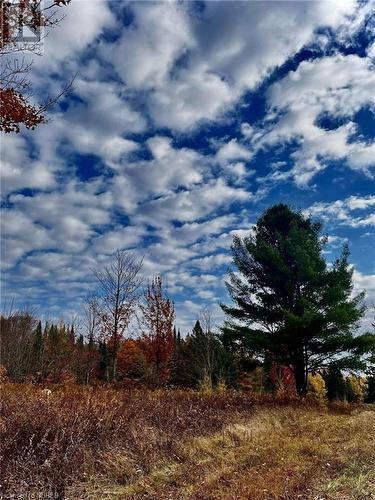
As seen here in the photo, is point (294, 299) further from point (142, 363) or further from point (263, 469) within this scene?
point (142, 363)

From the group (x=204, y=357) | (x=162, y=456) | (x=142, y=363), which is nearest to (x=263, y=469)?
(x=162, y=456)

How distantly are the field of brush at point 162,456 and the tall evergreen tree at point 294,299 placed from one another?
7531 millimetres

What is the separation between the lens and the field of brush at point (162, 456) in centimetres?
511

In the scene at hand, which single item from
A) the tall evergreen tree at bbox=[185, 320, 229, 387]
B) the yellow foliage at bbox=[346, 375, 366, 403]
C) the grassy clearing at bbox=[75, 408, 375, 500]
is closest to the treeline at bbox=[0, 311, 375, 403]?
the tall evergreen tree at bbox=[185, 320, 229, 387]

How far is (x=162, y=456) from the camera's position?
6539 millimetres

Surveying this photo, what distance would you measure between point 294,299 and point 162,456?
12.3 metres

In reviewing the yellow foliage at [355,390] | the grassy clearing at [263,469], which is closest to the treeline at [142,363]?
the yellow foliage at [355,390]

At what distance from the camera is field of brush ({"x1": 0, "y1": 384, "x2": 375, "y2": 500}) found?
5.11 meters

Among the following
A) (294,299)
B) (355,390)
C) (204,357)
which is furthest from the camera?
(355,390)

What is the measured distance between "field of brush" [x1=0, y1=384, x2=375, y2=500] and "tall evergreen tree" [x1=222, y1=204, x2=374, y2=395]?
24.7 feet

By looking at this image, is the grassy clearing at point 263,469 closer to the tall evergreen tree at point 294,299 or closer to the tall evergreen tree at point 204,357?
the tall evergreen tree at point 294,299

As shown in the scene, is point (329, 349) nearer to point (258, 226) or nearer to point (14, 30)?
point (258, 226)

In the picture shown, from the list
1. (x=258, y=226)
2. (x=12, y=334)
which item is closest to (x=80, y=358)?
(x=12, y=334)

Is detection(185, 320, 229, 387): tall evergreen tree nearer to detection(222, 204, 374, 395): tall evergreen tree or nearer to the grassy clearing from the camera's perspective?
detection(222, 204, 374, 395): tall evergreen tree
